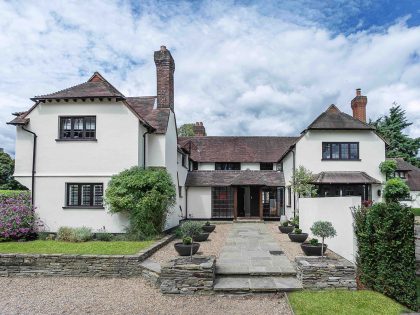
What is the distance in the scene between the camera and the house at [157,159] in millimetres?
15273

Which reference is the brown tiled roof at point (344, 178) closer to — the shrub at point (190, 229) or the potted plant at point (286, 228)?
the potted plant at point (286, 228)

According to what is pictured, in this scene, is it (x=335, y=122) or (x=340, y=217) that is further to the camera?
(x=335, y=122)

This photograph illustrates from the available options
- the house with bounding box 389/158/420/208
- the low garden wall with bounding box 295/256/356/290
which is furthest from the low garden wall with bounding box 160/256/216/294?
the house with bounding box 389/158/420/208

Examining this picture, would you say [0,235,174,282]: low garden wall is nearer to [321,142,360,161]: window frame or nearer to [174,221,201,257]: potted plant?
[174,221,201,257]: potted plant

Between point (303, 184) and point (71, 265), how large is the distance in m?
13.7

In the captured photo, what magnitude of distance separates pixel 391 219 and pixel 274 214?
61.2 ft

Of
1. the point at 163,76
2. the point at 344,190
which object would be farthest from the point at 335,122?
the point at 163,76

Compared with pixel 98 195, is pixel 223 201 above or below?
below

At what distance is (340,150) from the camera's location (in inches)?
853

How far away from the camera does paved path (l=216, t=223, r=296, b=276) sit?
9.48 metres

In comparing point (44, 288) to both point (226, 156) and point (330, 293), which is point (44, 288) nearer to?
point (330, 293)

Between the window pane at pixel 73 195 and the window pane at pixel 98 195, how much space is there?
2.85 feet

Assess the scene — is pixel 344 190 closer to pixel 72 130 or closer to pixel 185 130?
pixel 72 130

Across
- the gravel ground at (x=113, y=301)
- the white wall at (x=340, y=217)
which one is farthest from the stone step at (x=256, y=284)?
the white wall at (x=340, y=217)
